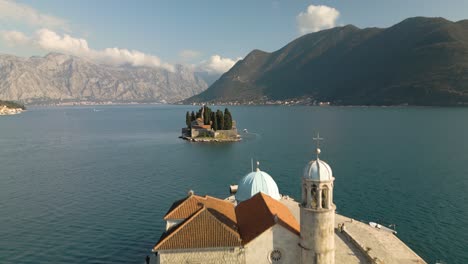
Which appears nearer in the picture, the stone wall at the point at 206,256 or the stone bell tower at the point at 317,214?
the stone bell tower at the point at 317,214

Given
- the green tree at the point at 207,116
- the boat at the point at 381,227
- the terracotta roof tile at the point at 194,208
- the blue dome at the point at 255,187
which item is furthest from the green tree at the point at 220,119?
the terracotta roof tile at the point at 194,208

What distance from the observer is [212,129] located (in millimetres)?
143500

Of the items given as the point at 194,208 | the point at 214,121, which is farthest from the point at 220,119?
the point at 194,208

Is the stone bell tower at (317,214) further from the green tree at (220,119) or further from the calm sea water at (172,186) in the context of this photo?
the green tree at (220,119)

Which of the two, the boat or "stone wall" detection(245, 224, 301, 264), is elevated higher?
"stone wall" detection(245, 224, 301, 264)

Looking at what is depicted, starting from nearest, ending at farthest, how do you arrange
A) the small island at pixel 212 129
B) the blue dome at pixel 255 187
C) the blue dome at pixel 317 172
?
the blue dome at pixel 317 172
the blue dome at pixel 255 187
the small island at pixel 212 129

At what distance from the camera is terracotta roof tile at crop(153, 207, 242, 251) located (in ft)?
89.7

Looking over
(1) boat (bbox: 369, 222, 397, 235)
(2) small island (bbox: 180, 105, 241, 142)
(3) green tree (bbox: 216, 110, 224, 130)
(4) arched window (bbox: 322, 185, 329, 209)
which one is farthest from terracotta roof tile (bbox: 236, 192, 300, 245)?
(3) green tree (bbox: 216, 110, 224, 130)

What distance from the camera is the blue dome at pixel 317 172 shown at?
25828mm

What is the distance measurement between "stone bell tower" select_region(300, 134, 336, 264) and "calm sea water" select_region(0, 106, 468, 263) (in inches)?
798

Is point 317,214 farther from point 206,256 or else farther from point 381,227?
point 381,227

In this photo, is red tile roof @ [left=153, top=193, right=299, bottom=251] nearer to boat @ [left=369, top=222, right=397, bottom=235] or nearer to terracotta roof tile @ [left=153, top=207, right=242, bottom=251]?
terracotta roof tile @ [left=153, top=207, right=242, bottom=251]

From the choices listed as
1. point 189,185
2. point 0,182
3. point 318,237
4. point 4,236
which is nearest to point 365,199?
point 189,185

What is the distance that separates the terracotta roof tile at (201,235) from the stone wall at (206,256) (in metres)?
0.49
